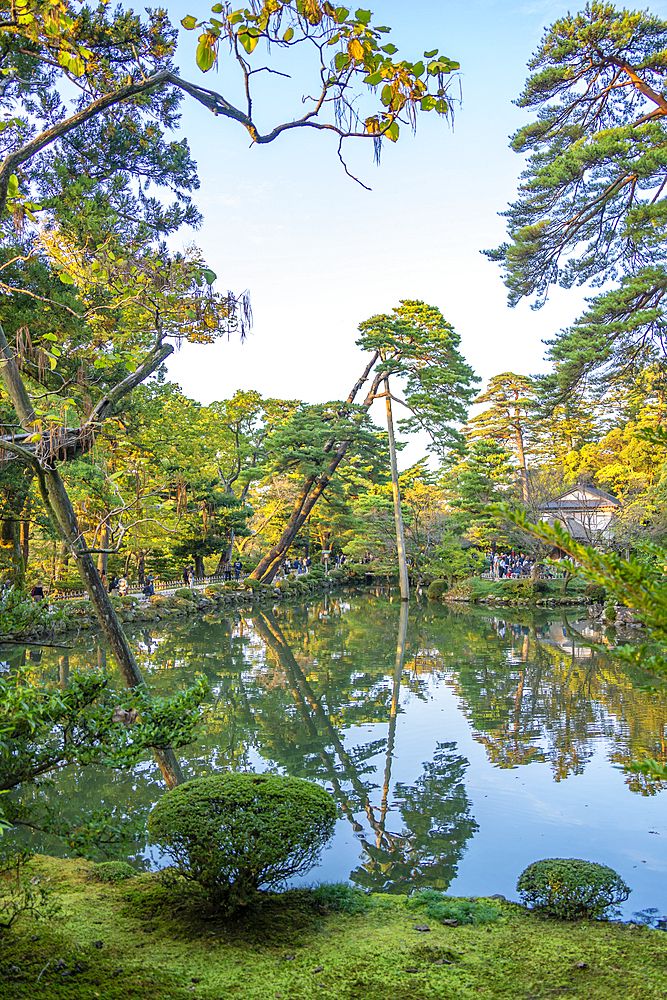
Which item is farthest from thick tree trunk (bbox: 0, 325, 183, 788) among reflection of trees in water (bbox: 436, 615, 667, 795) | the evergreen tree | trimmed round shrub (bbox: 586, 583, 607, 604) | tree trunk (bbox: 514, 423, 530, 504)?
tree trunk (bbox: 514, 423, 530, 504)

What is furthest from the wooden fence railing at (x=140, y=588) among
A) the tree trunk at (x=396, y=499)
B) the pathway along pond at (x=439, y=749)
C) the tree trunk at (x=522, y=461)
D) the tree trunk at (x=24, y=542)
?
the tree trunk at (x=522, y=461)

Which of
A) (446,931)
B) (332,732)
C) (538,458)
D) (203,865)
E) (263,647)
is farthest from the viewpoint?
(538,458)

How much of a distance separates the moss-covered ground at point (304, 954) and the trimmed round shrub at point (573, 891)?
94 millimetres

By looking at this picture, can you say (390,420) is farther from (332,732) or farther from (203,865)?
(203,865)

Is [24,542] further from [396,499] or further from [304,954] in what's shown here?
[304,954]

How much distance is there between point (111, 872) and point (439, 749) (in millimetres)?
→ 3962

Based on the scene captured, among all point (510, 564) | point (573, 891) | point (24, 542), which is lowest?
point (573, 891)

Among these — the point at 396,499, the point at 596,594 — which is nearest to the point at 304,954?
the point at 596,594

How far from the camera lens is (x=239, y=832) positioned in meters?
2.91

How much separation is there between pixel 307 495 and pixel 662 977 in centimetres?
2185

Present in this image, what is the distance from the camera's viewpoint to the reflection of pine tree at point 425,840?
4039mm

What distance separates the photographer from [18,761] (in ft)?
8.02

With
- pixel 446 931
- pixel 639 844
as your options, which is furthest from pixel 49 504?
pixel 639 844

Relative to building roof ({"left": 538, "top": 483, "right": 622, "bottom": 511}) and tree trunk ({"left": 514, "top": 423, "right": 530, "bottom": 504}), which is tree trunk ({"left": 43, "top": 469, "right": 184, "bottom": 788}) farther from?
building roof ({"left": 538, "top": 483, "right": 622, "bottom": 511})
